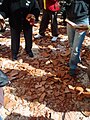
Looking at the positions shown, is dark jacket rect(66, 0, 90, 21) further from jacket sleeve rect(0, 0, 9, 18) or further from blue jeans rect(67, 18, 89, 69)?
jacket sleeve rect(0, 0, 9, 18)

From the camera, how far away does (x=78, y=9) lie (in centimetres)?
459

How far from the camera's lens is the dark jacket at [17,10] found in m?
5.15

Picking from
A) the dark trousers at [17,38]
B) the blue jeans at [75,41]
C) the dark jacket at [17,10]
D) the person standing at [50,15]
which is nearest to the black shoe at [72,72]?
the blue jeans at [75,41]

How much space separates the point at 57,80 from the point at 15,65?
3.49 feet

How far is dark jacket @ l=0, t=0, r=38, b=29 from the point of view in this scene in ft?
16.9

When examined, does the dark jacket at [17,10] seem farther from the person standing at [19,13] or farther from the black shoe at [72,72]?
the black shoe at [72,72]

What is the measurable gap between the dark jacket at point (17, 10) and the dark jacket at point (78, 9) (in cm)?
93

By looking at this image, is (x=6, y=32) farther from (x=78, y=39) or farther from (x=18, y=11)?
(x=78, y=39)

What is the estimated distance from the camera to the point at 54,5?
612cm

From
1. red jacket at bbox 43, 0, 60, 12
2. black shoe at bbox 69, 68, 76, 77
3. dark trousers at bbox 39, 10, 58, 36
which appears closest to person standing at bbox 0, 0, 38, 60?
red jacket at bbox 43, 0, 60, 12

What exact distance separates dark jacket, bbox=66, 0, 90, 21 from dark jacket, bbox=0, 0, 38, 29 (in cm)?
93

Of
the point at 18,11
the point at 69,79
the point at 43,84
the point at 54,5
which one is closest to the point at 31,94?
the point at 43,84

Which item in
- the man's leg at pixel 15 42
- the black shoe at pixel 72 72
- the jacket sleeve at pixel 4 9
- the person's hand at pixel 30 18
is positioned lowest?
the black shoe at pixel 72 72

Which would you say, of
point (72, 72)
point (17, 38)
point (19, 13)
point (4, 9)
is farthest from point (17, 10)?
point (72, 72)
